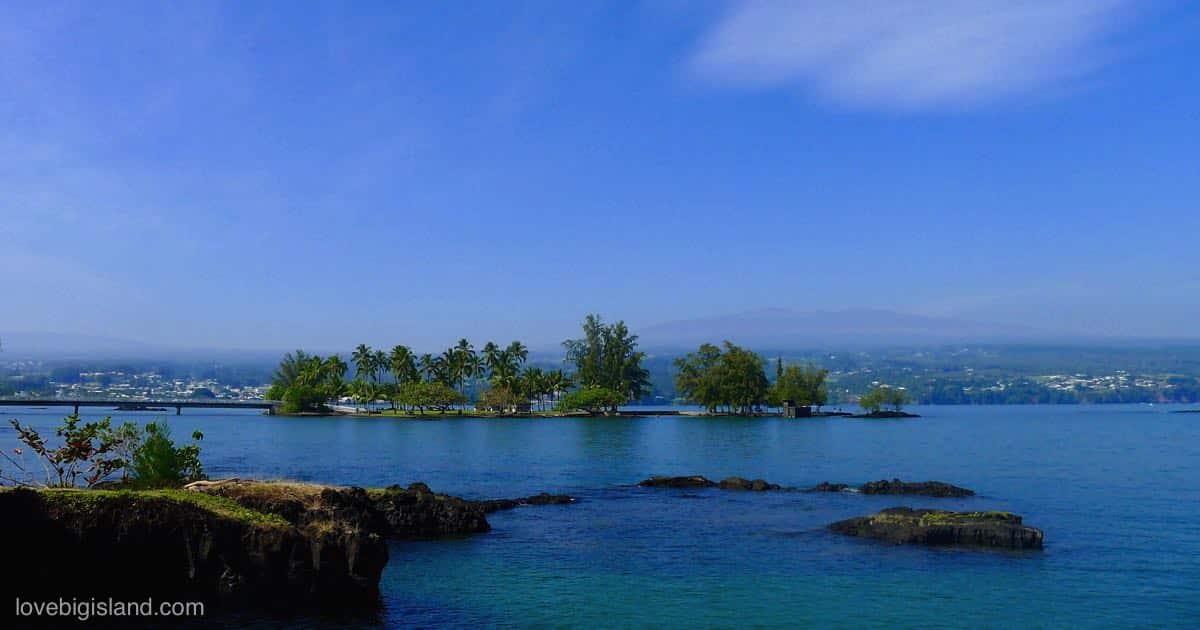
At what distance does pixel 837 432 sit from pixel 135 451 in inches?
4322

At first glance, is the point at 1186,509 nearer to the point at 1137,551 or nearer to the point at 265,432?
the point at 1137,551

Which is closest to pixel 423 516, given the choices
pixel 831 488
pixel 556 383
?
pixel 831 488

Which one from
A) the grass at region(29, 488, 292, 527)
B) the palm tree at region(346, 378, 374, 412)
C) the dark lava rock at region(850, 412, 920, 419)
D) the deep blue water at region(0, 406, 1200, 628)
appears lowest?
the dark lava rock at region(850, 412, 920, 419)

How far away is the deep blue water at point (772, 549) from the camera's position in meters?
25.2

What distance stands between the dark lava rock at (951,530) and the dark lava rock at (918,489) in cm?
1341

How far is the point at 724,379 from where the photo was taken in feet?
584

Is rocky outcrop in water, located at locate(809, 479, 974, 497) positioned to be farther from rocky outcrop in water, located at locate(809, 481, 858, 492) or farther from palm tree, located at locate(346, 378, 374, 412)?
palm tree, located at locate(346, 378, 374, 412)

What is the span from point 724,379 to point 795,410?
18.4 metres

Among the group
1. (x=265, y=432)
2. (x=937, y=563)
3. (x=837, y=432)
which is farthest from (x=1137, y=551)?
(x=265, y=432)

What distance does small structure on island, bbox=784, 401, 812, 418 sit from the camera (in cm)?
18362

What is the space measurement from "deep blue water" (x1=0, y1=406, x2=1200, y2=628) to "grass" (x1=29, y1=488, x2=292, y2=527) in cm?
359

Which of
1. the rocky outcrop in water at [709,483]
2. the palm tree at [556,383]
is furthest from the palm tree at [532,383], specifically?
the rocky outcrop in water at [709,483]

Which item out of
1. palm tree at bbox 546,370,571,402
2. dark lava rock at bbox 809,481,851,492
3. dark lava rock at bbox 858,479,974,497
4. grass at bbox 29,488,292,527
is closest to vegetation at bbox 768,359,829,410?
palm tree at bbox 546,370,571,402

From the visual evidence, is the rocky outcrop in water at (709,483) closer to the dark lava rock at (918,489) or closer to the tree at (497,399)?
the dark lava rock at (918,489)
